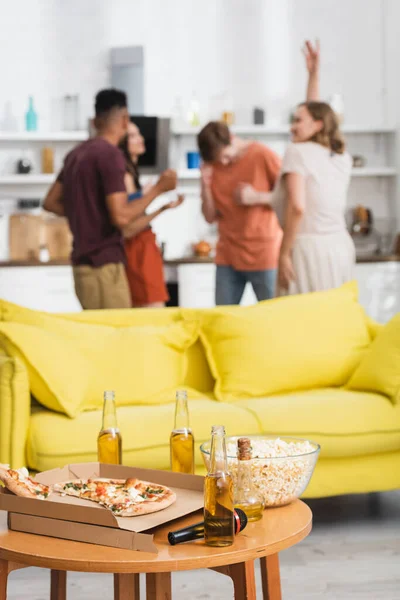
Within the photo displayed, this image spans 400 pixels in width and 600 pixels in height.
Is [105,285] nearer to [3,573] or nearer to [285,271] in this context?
[285,271]

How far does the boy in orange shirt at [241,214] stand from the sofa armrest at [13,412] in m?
1.86

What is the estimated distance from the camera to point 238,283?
15.2 feet

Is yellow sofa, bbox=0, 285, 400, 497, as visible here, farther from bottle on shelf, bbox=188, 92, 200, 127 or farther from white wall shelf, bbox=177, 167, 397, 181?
bottle on shelf, bbox=188, 92, 200, 127

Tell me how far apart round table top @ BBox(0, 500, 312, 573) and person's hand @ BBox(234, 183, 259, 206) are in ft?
9.65

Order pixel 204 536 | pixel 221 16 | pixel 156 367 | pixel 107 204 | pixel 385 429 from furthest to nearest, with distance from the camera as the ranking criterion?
1. pixel 221 16
2. pixel 107 204
3. pixel 156 367
4. pixel 385 429
5. pixel 204 536

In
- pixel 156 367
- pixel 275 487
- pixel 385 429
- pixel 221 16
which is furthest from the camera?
pixel 221 16

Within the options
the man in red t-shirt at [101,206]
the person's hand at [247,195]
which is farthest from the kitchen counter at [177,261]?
the man in red t-shirt at [101,206]

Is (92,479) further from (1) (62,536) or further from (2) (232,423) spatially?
(2) (232,423)

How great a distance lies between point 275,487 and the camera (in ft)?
5.99

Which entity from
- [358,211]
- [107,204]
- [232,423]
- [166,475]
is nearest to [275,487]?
[166,475]

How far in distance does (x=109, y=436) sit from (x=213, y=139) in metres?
2.69

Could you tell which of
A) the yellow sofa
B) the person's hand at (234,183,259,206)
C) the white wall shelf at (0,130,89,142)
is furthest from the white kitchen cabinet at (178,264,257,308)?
the yellow sofa

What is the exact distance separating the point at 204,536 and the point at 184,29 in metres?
6.36

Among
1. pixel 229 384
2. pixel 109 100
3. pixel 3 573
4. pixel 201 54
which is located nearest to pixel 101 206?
pixel 109 100
